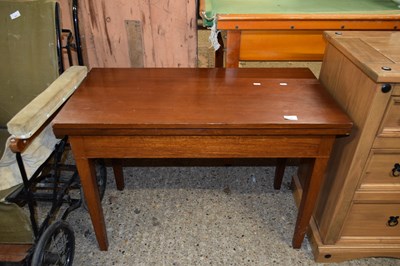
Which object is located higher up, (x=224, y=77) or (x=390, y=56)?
(x=390, y=56)

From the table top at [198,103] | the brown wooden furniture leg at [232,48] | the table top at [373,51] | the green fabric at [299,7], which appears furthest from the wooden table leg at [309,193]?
the green fabric at [299,7]

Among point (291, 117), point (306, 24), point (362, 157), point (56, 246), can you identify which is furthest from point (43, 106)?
point (306, 24)

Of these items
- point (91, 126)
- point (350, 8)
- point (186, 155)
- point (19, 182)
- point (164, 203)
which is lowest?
point (164, 203)

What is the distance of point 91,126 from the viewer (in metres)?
1.05

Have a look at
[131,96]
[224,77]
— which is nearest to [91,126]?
[131,96]

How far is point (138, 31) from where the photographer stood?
1905 millimetres

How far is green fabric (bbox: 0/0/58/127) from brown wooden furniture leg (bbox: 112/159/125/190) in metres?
0.55

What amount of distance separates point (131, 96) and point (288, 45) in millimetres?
926

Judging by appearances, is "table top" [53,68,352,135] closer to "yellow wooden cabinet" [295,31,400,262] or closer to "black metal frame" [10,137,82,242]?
"yellow wooden cabinet" [295,31,400,262]

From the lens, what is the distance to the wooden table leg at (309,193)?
1.20m

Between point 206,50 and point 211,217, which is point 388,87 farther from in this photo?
point 206,50

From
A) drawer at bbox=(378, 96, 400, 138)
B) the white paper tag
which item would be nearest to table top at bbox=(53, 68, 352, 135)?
the white paper tag

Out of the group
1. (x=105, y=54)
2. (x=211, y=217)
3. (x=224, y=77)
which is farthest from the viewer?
(x=105, y=54)

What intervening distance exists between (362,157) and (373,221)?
369mm
